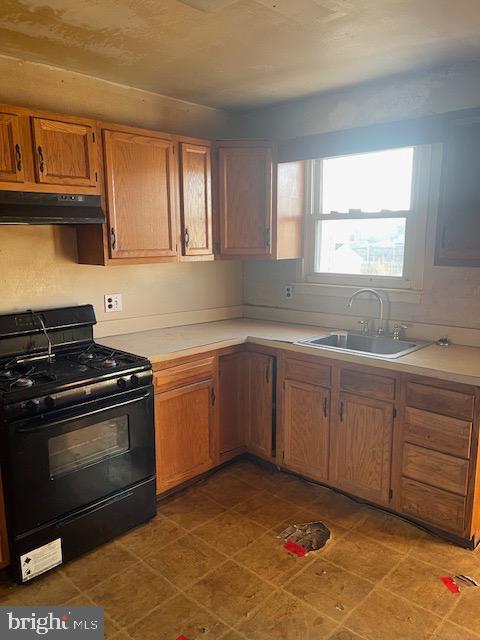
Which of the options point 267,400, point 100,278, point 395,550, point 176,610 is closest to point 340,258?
point 267,400

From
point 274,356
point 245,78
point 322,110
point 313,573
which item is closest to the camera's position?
point 313,573

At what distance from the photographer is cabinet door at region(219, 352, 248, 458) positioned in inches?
119

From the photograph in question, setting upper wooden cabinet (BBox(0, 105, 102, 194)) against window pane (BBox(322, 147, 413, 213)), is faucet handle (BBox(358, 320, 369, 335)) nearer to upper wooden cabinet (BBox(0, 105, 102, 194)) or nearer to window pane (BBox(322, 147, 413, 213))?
Answer: window pane (BBox(322, 147, 413, 213))

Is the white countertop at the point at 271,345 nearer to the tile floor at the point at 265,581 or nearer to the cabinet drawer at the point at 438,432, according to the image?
the cabinet drawer at the point at 438,432

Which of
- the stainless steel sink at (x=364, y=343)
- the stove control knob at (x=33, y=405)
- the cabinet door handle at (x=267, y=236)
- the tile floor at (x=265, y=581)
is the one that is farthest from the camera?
the cabinet door handle at (x=267, y=236)

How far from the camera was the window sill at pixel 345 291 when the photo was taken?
2.93 m

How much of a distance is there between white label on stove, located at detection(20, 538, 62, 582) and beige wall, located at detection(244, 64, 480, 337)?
2.15m

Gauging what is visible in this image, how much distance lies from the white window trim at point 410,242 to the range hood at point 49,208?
1.59 m

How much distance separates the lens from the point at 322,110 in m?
3.17

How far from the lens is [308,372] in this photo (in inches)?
110

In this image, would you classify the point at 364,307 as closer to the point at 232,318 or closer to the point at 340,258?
the point at 340,258

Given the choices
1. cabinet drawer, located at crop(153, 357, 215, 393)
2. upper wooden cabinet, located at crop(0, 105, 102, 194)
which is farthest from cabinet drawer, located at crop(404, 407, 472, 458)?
upper wooden cabinet, located at crop(0, 105, 102, 194)

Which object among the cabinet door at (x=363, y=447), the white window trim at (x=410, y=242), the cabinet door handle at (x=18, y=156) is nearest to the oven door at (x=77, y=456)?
the cabinet door at (x=363, y=447)

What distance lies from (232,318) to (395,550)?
2.03 meters
